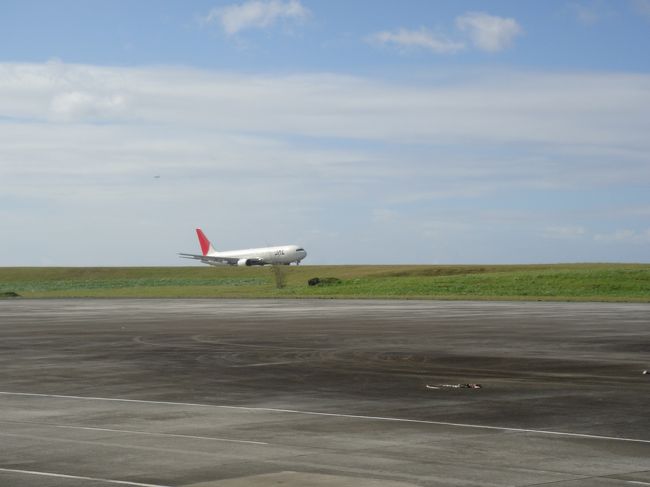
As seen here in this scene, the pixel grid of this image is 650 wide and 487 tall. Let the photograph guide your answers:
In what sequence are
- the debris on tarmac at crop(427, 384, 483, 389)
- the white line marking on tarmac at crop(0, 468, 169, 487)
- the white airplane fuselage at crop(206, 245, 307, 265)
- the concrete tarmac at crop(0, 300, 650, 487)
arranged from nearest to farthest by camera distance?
the white line marking on tarmac at crop(0, 468, 169, 487), the concrete tarmac at crop(0, 300, 650, 487), the debris on tarmac at crop(427, 384, 483, 389), the white airplane fuselage at crop(206, 245, 307, 265)

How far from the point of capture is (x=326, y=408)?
19.1m

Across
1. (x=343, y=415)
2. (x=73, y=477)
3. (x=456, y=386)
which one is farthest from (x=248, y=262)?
(x=73, y=477)

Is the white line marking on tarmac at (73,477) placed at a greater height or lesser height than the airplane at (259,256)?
lesser

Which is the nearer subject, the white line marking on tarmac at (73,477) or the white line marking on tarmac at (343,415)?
the white line marking on tarmac at (73,477)

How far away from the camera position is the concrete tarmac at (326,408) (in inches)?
523

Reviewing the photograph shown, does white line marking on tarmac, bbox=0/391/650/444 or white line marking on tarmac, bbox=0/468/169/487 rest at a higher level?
white line marking on tarmac, bbox=0/391/650/444

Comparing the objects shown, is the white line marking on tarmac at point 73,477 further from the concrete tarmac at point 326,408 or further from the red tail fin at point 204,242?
the red tail fin at point 204,242

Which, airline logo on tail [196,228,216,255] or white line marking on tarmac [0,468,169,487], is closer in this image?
white line marking on tarmac [0,468,169,487]

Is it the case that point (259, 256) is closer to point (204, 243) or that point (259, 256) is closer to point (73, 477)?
point (204, 243)

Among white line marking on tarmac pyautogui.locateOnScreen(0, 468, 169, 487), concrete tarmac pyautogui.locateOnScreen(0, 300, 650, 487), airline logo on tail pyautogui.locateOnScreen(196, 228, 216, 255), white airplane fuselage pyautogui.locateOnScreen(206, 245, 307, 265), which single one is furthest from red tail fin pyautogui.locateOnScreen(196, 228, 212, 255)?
white line marking on tarmac pyautogui.locateOnScreen(0, 468, 169, 487)

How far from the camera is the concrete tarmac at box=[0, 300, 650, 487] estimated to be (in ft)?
43.5

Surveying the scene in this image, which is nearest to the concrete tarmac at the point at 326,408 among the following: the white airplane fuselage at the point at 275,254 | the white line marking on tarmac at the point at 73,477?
the white line marking on tarmac at the point at 73,477

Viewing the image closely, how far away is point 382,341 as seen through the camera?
3509 cm

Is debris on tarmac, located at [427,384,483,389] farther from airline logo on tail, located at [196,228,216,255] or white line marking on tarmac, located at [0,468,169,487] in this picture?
airline logo on tail, located at [196,228,216,255]
